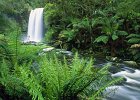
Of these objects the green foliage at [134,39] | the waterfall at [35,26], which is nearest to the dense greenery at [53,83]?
the green foliage at [134,39]

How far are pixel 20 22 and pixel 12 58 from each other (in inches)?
875

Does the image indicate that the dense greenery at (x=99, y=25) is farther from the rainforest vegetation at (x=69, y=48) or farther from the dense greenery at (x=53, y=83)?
the dense greenery at (x=53, y=83)

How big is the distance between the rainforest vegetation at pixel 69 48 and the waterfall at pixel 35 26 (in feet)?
2.56

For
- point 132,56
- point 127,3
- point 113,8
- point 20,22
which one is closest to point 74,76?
point 132,56

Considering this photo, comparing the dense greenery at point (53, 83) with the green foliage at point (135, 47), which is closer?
the dense greenery at point (53, 83)

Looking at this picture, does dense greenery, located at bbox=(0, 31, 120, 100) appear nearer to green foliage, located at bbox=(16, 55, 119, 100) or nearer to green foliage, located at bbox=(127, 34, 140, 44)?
green foliage, located at bbox=(16, 55, 119, 100)

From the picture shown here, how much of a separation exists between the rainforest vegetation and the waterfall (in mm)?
779

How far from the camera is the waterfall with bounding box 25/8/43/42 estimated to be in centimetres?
2288

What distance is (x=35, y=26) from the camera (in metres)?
23.9

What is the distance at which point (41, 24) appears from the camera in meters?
23.5

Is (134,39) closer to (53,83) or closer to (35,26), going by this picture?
(53,83)

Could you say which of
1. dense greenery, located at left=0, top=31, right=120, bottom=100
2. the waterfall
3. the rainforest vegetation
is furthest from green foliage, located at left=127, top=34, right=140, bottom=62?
the waterfall

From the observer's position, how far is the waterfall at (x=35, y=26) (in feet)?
75.0

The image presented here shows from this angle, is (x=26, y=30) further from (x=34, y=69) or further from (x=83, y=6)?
(x=34, y=69)
